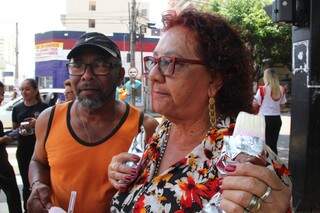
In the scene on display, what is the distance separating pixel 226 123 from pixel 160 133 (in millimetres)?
369

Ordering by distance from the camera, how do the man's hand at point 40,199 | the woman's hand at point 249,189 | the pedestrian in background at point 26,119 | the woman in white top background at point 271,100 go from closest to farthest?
the woman's hand at point 249,189 < the man's hand at point 40,199 < the pedestrian in background at point 26,119 < the woman in white top background at point 271,100

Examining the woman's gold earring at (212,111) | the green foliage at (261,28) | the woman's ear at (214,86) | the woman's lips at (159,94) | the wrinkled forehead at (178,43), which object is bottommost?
the woman's gold earring at (212,111)

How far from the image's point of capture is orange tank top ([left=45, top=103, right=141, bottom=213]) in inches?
96.0

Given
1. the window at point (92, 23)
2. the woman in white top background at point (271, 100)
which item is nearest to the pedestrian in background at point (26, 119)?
the woman in white top background at point (271, 100)

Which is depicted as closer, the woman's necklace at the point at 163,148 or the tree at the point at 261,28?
the woman's necklace at the point at 163,148

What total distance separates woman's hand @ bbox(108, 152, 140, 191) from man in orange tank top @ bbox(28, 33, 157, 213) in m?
0.44

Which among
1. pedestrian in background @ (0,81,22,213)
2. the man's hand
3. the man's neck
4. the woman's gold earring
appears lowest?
pedestrian in background @ (0,81,22,213)

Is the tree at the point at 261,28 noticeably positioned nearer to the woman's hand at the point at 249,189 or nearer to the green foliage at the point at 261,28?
the green foliage at the point at 261,28

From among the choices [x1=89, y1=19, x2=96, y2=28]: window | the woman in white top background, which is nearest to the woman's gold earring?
the woman in white top background

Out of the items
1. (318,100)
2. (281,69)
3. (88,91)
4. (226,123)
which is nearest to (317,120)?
(318,100)

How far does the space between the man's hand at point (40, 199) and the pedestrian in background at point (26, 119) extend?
3.32 meters

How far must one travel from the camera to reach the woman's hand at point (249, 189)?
4.12 feet

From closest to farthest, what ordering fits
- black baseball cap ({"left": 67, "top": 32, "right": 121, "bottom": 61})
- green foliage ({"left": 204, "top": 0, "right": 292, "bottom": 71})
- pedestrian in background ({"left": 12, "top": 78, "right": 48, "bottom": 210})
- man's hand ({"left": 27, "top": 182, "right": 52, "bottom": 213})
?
man's hand ({"left": 27, "top": 182, "right": 52, "bottom": 213}) < black baseball cap ({"left": 67, "top": 32, "right": 121, "bottom": 61}) < pedestrian in background ({"left": 12, "top": 78, "right": 48, "bottom": 210}) < green foliage ({"left": 204, "top": 0, "right": 292, "bottom": 71})

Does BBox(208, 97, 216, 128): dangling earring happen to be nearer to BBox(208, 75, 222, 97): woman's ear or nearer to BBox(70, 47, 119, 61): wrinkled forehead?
BBox(208, 75, 222, 97): woman's ear
